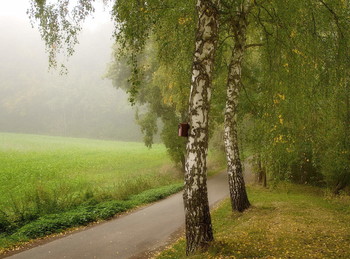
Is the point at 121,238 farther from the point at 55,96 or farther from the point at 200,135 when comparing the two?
the point at 55,96

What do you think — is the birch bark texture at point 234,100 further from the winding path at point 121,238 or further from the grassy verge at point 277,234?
the winding path at point 121,238

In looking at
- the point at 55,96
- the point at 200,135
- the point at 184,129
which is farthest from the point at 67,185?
the point at 55,96

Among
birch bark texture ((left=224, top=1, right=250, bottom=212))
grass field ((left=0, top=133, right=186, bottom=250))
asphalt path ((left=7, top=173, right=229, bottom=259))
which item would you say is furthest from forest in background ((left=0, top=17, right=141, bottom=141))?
birch bark texture ((left=224, top=1, right=250, bottom=212))

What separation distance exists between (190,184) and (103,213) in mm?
7242

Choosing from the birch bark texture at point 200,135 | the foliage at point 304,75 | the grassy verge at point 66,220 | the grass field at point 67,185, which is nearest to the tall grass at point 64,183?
the grass field at point 67,185

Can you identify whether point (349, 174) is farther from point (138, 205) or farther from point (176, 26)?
point (176, 26)

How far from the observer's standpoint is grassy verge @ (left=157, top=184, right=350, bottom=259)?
21.4 feet

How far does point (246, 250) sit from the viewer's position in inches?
263

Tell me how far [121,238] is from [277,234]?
4.71m

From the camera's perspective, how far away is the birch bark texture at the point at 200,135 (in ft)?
21.9

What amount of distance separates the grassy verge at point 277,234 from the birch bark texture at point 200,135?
485mm

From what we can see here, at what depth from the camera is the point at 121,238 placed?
9977 mm

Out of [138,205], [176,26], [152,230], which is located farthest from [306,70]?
[138,205]

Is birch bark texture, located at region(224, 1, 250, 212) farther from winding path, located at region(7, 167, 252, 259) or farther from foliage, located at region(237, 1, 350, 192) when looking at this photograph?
winding path, located at region(7, 167, 252, 259)
